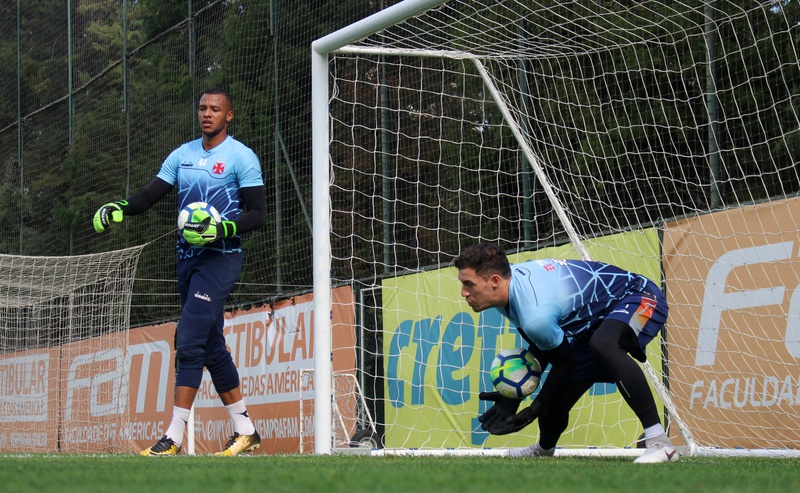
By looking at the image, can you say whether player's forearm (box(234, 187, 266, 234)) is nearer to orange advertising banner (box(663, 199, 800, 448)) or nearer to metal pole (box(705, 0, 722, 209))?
orange advertising banner (box(663, 199, 800, 448))

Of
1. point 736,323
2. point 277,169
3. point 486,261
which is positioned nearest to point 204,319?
point 486,261

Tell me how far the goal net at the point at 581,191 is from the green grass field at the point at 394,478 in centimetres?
202

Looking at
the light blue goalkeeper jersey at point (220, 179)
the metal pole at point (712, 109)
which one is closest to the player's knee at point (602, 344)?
the light blue goalkeeper jersey at point (220, 179)

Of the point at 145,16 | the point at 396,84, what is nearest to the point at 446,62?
the point at 396,84

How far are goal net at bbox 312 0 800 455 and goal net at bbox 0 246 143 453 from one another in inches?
113

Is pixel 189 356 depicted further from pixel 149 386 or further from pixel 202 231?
pixel 149 386

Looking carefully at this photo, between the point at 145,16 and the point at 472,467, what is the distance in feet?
41.5

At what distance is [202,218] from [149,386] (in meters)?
5.88

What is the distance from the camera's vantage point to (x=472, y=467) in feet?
11.7

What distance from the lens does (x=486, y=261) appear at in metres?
4.22

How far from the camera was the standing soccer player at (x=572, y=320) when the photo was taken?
4.12 m

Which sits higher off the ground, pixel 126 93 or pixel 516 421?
pixel 126 93

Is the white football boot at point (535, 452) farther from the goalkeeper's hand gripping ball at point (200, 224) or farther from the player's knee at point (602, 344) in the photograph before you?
the goalkeeper's hand gripping ball at point (200, 224)

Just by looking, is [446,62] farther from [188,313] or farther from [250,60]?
[250,60]
